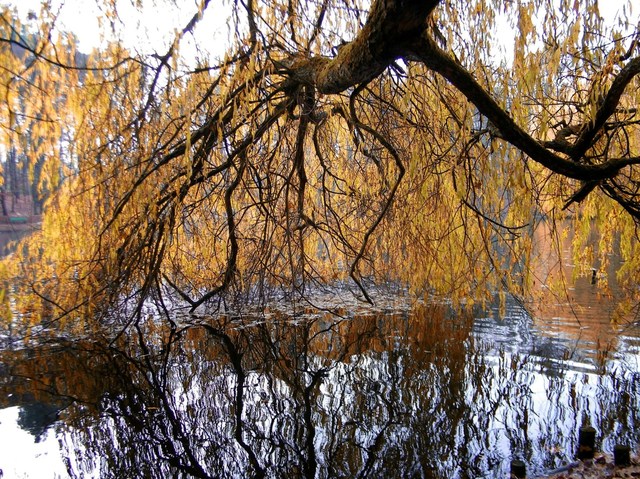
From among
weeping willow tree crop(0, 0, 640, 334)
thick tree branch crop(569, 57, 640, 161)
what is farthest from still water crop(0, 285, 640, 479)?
thick tree branch crop(569, 57, 640, 161)

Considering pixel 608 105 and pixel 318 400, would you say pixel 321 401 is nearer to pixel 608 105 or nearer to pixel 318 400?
pixel 318 400

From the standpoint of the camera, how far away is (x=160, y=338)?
15.3 ft

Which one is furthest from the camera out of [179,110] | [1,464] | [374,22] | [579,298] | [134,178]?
[579,298]

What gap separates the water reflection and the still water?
12mm

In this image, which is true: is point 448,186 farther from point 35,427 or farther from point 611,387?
point 35,427

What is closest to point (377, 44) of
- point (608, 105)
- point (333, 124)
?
point (608, 105)

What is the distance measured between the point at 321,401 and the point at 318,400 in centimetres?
3

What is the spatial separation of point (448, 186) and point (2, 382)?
11.6 feet

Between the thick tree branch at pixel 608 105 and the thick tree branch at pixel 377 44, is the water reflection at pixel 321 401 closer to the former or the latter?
the thick tree branch at pixel 608 105

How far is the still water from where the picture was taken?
2.57 metres

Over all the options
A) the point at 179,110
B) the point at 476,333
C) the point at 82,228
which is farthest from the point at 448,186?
the point at 82,228

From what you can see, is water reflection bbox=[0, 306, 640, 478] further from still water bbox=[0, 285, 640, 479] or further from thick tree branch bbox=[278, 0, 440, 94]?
thick tree branch bbox=[278, 0, 440, 94]

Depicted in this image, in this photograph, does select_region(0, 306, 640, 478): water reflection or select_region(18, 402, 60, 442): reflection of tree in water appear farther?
select_region(18, 402, 60, 442): reflection of tree in water

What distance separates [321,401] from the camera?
10.8ft
